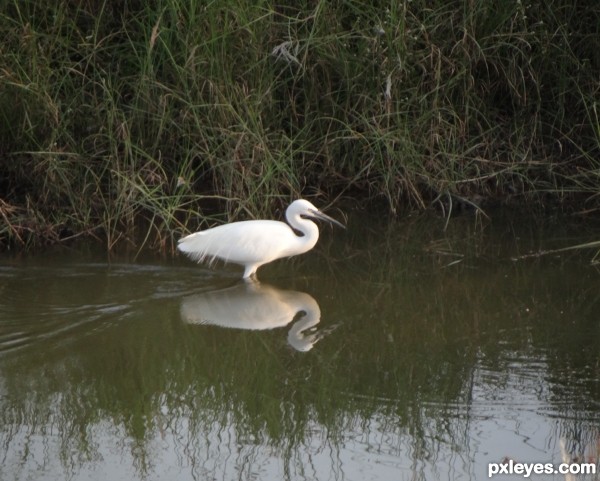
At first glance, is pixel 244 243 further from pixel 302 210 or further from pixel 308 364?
pixel 308 364

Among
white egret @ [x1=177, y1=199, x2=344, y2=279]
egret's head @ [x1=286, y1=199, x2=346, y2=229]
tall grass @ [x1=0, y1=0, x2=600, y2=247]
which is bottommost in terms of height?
white egret @ [x1=177, y1=199, x2=344, y2=279]

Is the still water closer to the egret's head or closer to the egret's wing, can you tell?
the egret's wing

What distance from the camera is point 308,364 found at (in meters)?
5.55

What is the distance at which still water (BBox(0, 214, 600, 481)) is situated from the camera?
179 inches

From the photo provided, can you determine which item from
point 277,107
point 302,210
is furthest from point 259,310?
point 277,107

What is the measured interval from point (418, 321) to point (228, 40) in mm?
2524

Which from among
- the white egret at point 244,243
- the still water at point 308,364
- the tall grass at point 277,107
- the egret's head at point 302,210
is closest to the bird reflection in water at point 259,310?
the still water at point 308,364

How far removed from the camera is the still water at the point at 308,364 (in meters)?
4.54

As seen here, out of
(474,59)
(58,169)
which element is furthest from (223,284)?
(474,59)

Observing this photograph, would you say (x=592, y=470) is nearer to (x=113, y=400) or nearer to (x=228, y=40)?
(x=113, y=400)

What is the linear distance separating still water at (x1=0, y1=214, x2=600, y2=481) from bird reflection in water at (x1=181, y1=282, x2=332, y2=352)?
17mm

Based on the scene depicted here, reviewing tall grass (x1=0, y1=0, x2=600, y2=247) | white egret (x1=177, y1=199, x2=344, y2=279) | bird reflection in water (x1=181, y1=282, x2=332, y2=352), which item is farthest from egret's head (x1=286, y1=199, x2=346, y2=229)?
bird reflection in water (x1=181, y1=282, x2=332, y2=352)

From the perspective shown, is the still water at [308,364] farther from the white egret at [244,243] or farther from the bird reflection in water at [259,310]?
the white egret at [244,243]

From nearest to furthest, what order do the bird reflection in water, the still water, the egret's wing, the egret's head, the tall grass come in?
1. the still water
2. the bird reflection in water
3. the egret's wing
4. the egret's head
5. the tall grass
